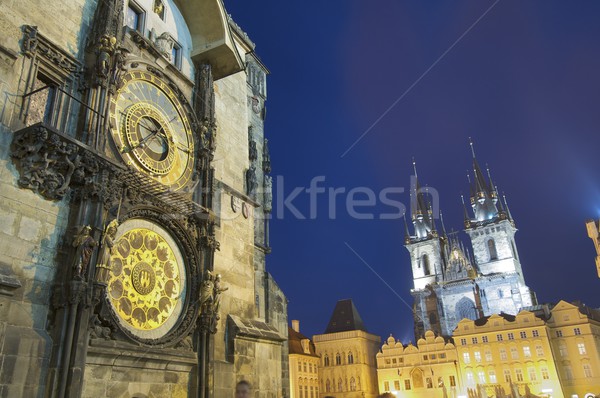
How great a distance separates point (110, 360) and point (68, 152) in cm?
361

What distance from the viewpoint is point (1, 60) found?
759 cm

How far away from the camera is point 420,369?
2317 inches

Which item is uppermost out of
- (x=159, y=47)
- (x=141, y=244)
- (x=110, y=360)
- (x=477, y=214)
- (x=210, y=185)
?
(x=477, y=214)

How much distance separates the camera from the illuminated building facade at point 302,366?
2138 inches

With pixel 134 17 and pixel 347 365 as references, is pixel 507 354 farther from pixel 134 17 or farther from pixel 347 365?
pixel 134 17

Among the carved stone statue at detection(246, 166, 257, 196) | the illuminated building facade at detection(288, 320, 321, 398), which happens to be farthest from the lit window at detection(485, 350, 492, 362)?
the carved stone statue at detection(246, 166, 257, 196)

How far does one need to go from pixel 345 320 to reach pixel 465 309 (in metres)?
21.3

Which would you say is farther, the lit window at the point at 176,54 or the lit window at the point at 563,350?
the lit window at the point at 563,350

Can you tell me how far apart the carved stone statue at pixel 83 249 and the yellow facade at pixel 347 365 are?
58075 millimetres

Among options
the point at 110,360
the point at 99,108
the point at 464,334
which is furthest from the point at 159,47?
the point at 464,334

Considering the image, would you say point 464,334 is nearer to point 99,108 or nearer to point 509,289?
point 509,289

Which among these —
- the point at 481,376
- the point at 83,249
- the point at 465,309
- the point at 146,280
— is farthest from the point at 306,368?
the point at 83,249

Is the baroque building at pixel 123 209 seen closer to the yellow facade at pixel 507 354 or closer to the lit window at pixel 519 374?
the yellow facade at pixel 507 354

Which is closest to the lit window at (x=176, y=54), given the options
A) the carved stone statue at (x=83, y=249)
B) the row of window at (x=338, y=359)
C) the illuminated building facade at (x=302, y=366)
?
the carved stone statue at (x=83, y=249)
